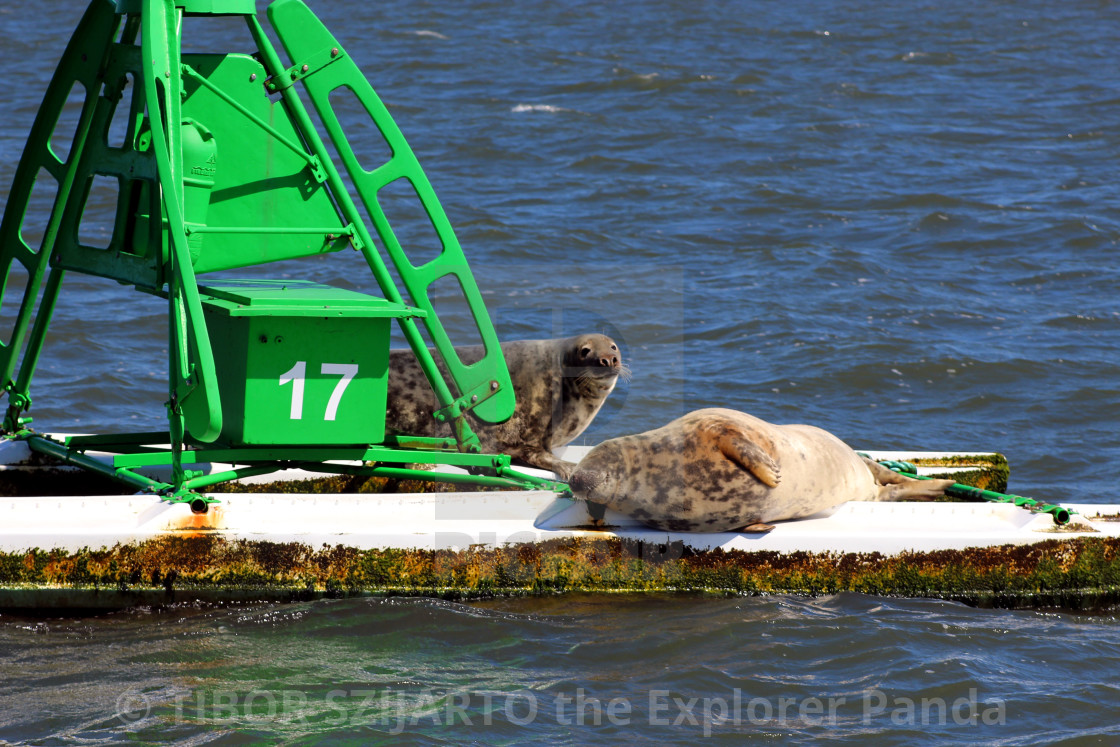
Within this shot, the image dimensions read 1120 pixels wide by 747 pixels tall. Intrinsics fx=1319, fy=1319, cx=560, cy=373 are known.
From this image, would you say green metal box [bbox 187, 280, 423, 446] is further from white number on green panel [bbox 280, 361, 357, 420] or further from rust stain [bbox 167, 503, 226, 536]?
rust stain [bbox 167, 503, 226, 536]

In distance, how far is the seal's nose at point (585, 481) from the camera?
5668 millimetres

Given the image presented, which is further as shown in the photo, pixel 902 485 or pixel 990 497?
pixel 902 485

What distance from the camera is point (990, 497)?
255 inches

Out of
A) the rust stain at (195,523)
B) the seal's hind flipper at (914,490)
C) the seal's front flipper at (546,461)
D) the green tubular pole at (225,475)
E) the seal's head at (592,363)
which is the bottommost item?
the rust stain at (195,523)

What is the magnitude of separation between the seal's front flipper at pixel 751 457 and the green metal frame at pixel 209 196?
91 cm

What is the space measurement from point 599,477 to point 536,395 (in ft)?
5.70

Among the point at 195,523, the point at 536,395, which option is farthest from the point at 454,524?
the point at 536,395

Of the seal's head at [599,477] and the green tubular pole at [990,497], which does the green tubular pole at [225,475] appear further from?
the green tubular pole at [990,497]

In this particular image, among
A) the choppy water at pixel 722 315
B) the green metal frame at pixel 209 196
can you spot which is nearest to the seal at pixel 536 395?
the choppy water at pixel 722 315

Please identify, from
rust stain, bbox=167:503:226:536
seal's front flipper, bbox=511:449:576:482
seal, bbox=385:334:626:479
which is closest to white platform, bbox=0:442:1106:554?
rust stain, bbox=167:503:226:536

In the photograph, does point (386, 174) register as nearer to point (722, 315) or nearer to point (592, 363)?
point (592, 363)

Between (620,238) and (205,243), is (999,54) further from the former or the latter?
(205,243)

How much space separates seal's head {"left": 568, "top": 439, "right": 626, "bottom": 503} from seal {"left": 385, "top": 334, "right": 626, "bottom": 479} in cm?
134

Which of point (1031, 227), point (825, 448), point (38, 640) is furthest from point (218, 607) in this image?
point (1031, 227)
